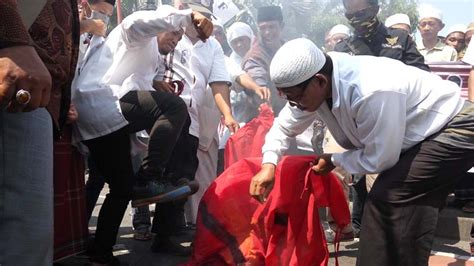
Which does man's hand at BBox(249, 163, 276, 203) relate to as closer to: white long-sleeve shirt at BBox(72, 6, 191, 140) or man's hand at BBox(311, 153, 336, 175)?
man's hand at BBox(311, 153, 336, 175)

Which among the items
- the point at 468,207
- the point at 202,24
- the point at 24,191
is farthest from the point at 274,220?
the point at 468,207

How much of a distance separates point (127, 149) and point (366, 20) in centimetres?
210

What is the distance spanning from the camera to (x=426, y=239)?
240 centimetres

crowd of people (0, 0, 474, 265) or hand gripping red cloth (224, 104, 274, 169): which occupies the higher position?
crowd of people (0, 0, 474, 265)

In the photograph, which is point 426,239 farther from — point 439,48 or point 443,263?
point 439,48

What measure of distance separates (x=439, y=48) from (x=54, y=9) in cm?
502

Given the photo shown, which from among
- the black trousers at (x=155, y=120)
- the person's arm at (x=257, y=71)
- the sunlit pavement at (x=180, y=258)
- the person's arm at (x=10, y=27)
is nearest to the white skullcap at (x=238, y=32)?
the person's arm at (x=257, y=71)

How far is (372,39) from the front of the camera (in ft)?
13.3

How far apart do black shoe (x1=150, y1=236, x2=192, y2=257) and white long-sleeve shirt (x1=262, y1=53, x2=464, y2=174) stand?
4.41 ft

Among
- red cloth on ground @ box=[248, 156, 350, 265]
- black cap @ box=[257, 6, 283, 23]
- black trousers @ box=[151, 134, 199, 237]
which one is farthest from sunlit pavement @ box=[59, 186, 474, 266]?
black cap @ box=[257, 6, 283, 23]

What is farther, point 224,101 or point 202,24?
point 224,101

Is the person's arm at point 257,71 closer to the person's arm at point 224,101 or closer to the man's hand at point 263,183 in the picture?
the person's arm at point 224,101

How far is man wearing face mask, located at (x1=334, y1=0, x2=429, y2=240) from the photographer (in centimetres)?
395

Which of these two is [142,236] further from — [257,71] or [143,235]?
[257,71]
